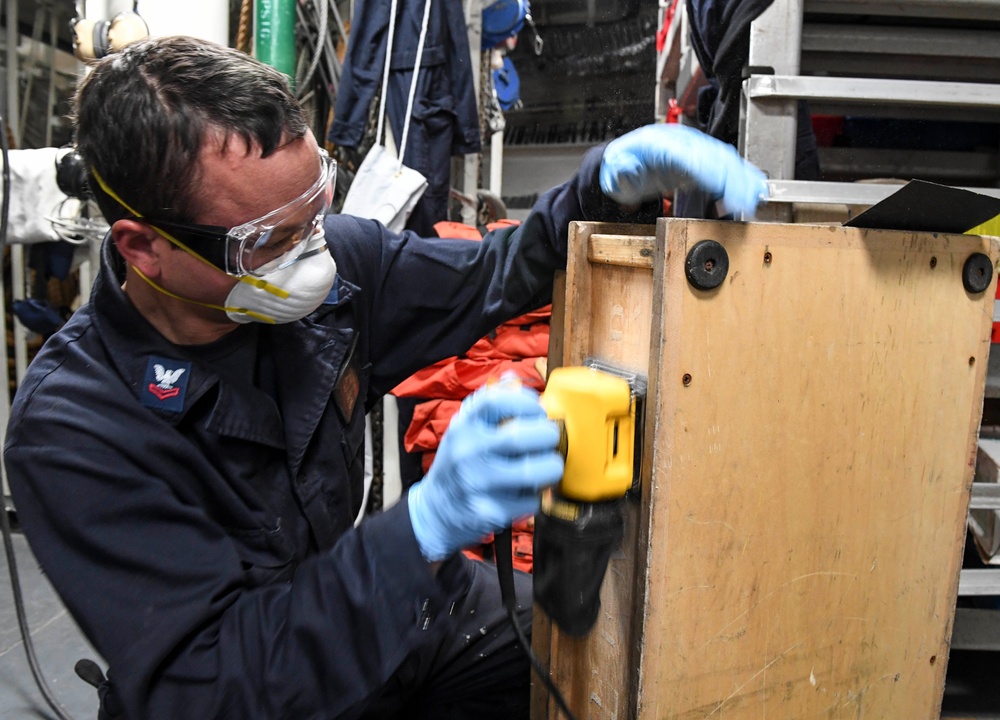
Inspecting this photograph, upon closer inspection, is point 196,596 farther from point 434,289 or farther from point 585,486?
point 434,289

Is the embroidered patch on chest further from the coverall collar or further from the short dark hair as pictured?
the short dark hair

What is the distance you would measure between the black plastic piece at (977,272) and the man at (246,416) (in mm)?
249

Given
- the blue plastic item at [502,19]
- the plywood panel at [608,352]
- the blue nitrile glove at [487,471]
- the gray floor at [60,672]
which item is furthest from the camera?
the blue plastic item at [502,19]

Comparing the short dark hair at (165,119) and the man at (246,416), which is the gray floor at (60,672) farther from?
the short dark hair at (165,119)

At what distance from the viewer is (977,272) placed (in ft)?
A: 2.59

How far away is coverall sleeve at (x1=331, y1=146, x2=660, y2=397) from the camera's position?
3.64 ft

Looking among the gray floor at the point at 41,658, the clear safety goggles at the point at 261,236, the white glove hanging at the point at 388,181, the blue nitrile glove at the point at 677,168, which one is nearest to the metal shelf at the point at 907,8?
the blue nitrile glove at the point at 677,168

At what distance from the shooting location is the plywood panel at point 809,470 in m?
0.70

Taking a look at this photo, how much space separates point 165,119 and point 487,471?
0.58 metres

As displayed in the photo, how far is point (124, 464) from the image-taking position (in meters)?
0.81

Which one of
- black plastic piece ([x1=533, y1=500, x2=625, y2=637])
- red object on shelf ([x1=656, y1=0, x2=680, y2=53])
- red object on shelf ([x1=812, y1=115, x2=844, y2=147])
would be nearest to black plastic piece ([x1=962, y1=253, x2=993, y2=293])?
black plastic piece ([x1=533, y1=500, x2=625, y2=637])

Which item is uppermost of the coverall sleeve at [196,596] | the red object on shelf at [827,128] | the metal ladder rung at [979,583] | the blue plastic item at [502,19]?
the blue plastic item at [502,19]

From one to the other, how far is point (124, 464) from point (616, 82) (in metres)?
1.83

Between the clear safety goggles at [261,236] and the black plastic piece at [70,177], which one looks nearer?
the clear safety goggles at [261,236]
